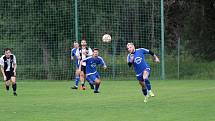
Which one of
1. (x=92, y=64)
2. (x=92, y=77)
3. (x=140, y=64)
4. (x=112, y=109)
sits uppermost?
(x=140, y=64)

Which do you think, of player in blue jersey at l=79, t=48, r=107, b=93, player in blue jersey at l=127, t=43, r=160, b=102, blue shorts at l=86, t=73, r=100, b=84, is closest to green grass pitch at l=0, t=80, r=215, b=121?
player in blue jersey at l=127, t=43, r=160, b=102

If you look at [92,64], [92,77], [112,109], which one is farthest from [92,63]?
[112,109]

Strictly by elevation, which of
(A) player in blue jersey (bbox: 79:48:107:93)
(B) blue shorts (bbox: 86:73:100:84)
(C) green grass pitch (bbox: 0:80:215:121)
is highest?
(A) player in blue jersey (bbox: 79:48:107:93)

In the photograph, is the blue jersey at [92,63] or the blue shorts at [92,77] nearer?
the blue shorts at [92,77]

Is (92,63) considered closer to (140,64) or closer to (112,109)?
(140,64)

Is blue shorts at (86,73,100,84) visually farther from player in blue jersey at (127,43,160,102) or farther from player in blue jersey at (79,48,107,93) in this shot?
player in blue jersey at (127,43,160,102)

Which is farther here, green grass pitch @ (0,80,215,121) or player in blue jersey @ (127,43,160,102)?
player in blue jersey @ (127,43,160,102)

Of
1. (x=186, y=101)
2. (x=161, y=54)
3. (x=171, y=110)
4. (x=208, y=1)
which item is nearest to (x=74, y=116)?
(x=171, y=110)

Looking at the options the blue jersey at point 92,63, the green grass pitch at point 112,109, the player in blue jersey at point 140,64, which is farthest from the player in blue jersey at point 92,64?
the green grass pitch at point 112,109

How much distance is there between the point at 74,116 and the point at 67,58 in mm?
20990

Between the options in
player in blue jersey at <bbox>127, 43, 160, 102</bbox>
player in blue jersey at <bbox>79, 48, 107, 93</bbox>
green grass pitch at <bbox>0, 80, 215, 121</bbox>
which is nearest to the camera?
green grass pitch at <bbox>0, 80, 215, 121</bbox>

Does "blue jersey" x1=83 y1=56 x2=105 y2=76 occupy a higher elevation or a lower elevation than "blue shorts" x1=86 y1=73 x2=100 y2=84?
higher

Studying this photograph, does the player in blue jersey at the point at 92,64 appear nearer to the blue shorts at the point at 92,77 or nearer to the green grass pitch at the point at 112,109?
the blue shorts at the point at 92,77

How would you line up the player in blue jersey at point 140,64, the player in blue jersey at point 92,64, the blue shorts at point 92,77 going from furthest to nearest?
the player in blue jersey at point 92,64 < the blue shorts at point 92,77 < the player in blue jersey at point 140,64
